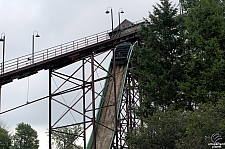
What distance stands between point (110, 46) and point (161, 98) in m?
9.11

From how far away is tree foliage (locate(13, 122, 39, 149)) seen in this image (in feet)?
266

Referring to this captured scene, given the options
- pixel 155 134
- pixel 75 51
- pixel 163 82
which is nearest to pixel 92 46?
pixel 75 51

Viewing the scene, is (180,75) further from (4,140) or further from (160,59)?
(4,140)

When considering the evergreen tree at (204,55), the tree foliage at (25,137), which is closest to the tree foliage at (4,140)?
the tree foliage at (25,137)

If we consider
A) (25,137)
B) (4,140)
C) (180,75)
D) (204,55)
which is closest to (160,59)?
(180,75)

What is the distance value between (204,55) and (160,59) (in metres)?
3.85

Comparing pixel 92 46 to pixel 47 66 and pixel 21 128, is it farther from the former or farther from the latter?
pixel 21 128

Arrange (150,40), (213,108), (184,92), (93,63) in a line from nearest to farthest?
(213,108) → (184,92) → (150,40) → (93,63)

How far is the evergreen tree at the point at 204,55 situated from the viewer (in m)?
29.4

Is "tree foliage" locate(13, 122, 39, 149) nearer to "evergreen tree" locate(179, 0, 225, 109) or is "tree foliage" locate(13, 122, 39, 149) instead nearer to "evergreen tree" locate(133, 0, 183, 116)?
"evergreen tree" locate(133, 0, 183, 116)

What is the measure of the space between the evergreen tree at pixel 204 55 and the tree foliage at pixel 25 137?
5408 cm

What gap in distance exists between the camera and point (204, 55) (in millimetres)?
30812

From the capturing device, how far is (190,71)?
3116 cm

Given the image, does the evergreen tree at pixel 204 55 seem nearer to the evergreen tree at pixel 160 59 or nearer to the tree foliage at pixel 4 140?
the evergreen tree at pixel 160 59
